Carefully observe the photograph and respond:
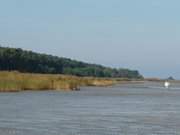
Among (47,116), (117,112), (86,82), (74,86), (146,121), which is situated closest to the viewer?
(146,121)

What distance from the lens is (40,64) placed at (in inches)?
5025

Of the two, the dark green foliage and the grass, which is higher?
the dark green foliage

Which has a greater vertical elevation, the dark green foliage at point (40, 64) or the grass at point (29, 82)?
the dark green foliage at point (40, 64)

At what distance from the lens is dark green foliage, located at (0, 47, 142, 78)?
4407 inches

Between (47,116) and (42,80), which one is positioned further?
(42,80)

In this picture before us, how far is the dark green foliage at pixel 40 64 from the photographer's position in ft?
367

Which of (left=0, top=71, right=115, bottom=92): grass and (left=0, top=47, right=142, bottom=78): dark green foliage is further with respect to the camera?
(left=0, top=47, right=142, bottom=78): dark green foliage

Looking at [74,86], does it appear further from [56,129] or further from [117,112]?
[56,129]

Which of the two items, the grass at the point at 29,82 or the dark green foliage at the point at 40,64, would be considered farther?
the dark green foliage at the point at 40,64

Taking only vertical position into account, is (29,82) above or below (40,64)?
below

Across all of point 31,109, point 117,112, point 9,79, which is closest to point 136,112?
point 117,112

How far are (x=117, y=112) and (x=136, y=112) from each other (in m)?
1.01

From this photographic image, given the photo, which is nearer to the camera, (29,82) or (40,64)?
(29,82)

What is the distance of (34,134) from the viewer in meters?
23.3
